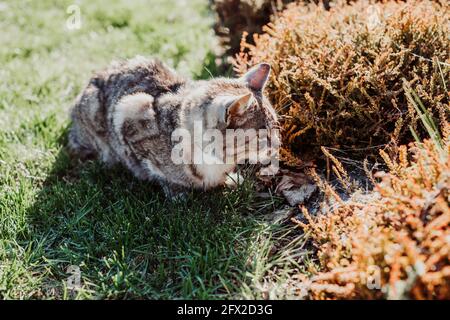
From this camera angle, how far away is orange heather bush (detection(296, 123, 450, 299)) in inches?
77.4

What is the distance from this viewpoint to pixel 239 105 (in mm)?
2574

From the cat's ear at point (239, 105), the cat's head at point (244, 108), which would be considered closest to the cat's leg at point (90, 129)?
the cat's head at point (244, 108)

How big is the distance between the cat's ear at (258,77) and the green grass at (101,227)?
0.64 metres

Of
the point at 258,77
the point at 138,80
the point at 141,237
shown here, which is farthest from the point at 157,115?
the point at 141,237

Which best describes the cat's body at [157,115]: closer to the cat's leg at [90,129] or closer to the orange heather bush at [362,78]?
the cat's leg at [90,129]

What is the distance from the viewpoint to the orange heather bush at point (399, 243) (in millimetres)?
1965

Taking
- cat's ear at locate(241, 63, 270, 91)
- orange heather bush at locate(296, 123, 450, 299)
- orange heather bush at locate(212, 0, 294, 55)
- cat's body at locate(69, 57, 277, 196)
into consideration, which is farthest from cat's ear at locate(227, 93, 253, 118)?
orange heather bush at locate(212, 0, 294, 55)

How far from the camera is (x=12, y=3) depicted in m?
6.06

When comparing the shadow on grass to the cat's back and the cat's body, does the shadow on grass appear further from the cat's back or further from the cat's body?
the cat's back

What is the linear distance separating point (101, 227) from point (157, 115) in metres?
0.81

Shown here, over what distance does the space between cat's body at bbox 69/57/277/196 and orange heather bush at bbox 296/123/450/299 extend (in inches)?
33.0
